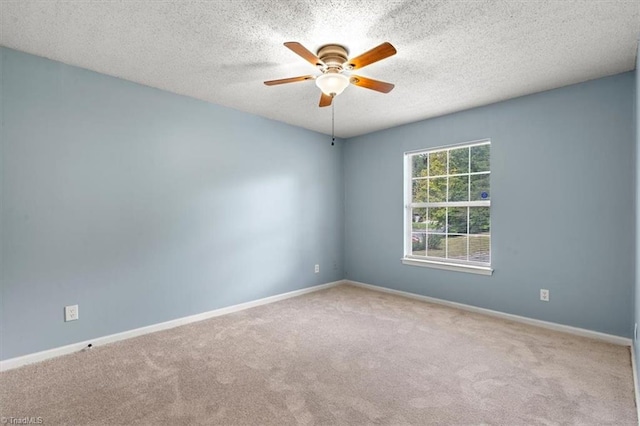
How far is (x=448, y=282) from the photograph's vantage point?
397 cm

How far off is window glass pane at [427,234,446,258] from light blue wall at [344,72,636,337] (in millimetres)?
254

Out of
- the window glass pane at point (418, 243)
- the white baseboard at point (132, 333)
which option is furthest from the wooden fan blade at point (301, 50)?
the window glass pane at point (418, 243)

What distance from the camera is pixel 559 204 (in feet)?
10.3

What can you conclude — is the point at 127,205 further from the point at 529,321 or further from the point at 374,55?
the point at 529,321

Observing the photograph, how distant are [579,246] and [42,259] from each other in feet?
15.6

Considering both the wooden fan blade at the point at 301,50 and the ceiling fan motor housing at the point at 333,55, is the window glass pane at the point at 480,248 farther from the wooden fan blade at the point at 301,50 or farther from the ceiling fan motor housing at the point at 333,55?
the wooden fan blade at the point at 301,50

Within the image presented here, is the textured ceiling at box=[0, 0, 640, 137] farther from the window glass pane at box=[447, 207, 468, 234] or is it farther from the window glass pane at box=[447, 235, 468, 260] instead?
the window glass pane at box=[447, 235, 468, 260]

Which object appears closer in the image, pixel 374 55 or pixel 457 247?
pixel 374 55

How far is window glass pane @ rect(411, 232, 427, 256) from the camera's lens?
438 centimetres

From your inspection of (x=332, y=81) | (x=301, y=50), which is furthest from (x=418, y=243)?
(x=301, y=50)

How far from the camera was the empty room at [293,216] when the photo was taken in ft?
6.54

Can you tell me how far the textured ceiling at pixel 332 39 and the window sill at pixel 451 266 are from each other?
1942mm

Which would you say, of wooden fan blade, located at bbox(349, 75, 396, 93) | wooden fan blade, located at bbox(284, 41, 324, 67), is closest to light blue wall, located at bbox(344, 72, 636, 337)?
wooden fan blade, located at bbox(349, 75, 396, 93)

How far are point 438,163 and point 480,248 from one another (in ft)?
3.99
